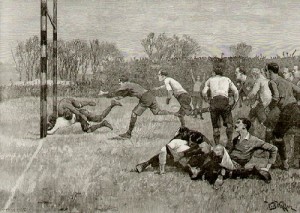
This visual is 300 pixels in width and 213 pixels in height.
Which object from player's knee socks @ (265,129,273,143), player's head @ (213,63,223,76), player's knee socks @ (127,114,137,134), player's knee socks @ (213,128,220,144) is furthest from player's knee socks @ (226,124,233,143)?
player's knee socks @ (127,114,137,134)

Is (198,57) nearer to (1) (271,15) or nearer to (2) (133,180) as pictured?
(1) (271,15)

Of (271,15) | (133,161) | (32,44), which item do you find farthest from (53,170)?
(271,15)

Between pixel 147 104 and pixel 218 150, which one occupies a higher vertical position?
pixel 147 104

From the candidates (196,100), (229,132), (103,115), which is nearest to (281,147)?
(229,132)

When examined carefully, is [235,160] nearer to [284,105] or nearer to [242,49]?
[284,105]

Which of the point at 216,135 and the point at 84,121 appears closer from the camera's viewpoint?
the point at 216,135

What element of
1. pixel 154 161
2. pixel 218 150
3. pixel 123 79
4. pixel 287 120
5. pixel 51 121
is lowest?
pixel 154 161

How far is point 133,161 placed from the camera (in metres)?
7.79

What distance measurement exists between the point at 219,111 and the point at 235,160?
68 cm

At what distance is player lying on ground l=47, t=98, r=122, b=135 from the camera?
795 cm

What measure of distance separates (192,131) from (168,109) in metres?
0.45

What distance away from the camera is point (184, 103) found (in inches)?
314
